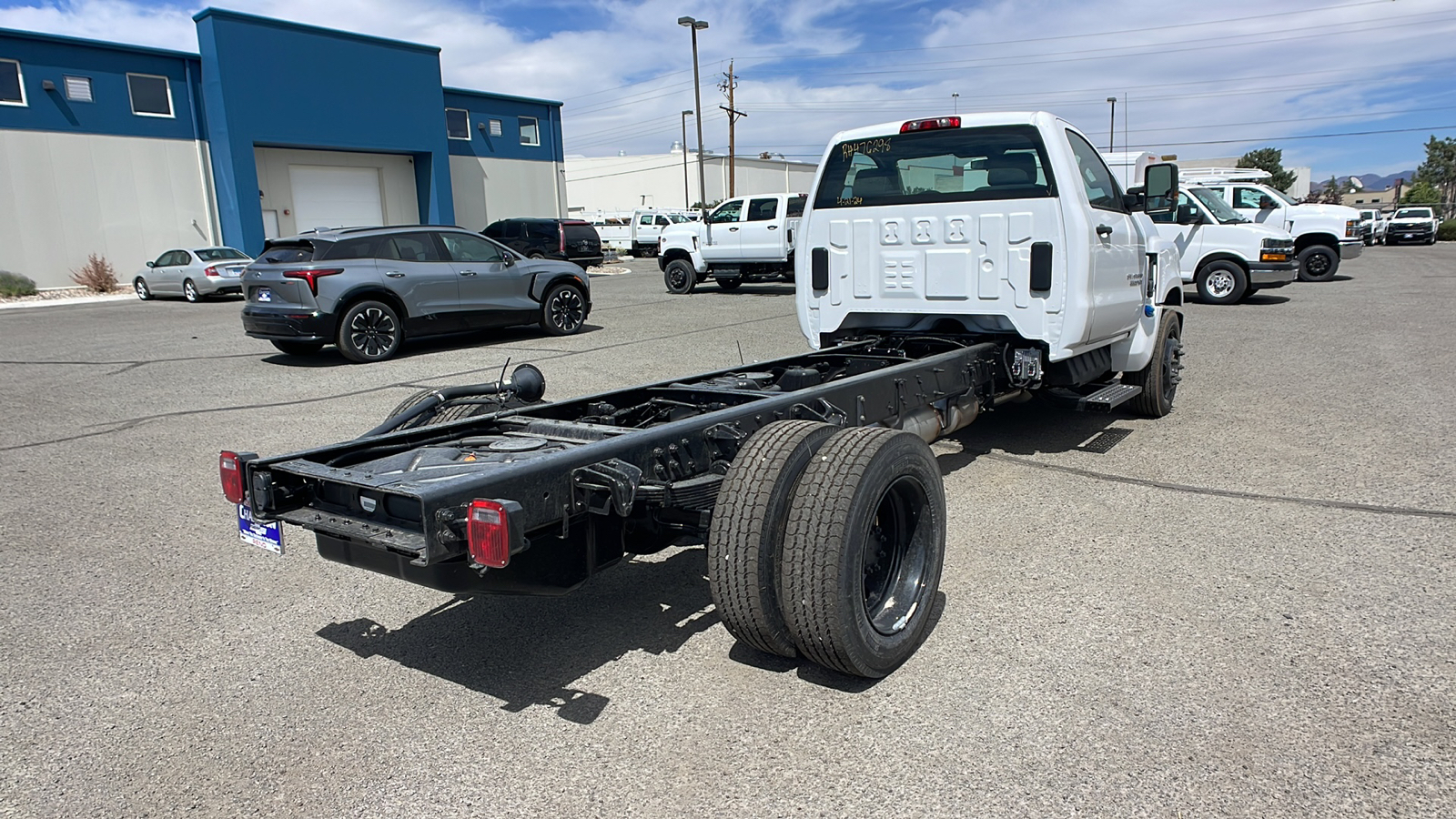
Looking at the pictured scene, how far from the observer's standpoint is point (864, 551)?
10.1 feet

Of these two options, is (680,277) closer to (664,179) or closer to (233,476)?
(233,476)

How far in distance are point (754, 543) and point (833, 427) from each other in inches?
25.9

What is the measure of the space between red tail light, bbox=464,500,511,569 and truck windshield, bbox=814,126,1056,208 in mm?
4050

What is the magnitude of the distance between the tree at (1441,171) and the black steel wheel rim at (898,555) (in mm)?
112698

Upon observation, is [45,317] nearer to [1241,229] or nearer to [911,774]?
[911,774]

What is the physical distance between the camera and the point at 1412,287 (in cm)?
1797

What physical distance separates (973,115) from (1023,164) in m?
0.45

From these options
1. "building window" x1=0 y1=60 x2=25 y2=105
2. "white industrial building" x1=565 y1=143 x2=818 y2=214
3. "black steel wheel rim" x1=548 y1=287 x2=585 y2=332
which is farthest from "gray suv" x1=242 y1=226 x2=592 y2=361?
"white industrial building" x1=565 y1=143 x2=818 y2=214

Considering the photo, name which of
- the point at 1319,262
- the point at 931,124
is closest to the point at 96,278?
the point at 931,124

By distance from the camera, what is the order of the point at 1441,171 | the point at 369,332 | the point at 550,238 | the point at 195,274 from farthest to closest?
the point at 1441,171 < the point at 550,238 < the point at 195,274 < the point at 369,332

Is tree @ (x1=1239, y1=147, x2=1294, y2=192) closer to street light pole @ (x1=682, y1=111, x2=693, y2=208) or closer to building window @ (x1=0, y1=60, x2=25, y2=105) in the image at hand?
street light pole @ (x1=682, y1=111, x2=693, y2=208)

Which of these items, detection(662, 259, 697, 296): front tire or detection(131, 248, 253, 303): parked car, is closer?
detection(662, 259, 697, 296): front tire

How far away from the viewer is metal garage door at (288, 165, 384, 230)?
2895cm

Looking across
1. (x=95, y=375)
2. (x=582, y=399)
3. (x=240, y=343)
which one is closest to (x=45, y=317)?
(x=240, y=343)
